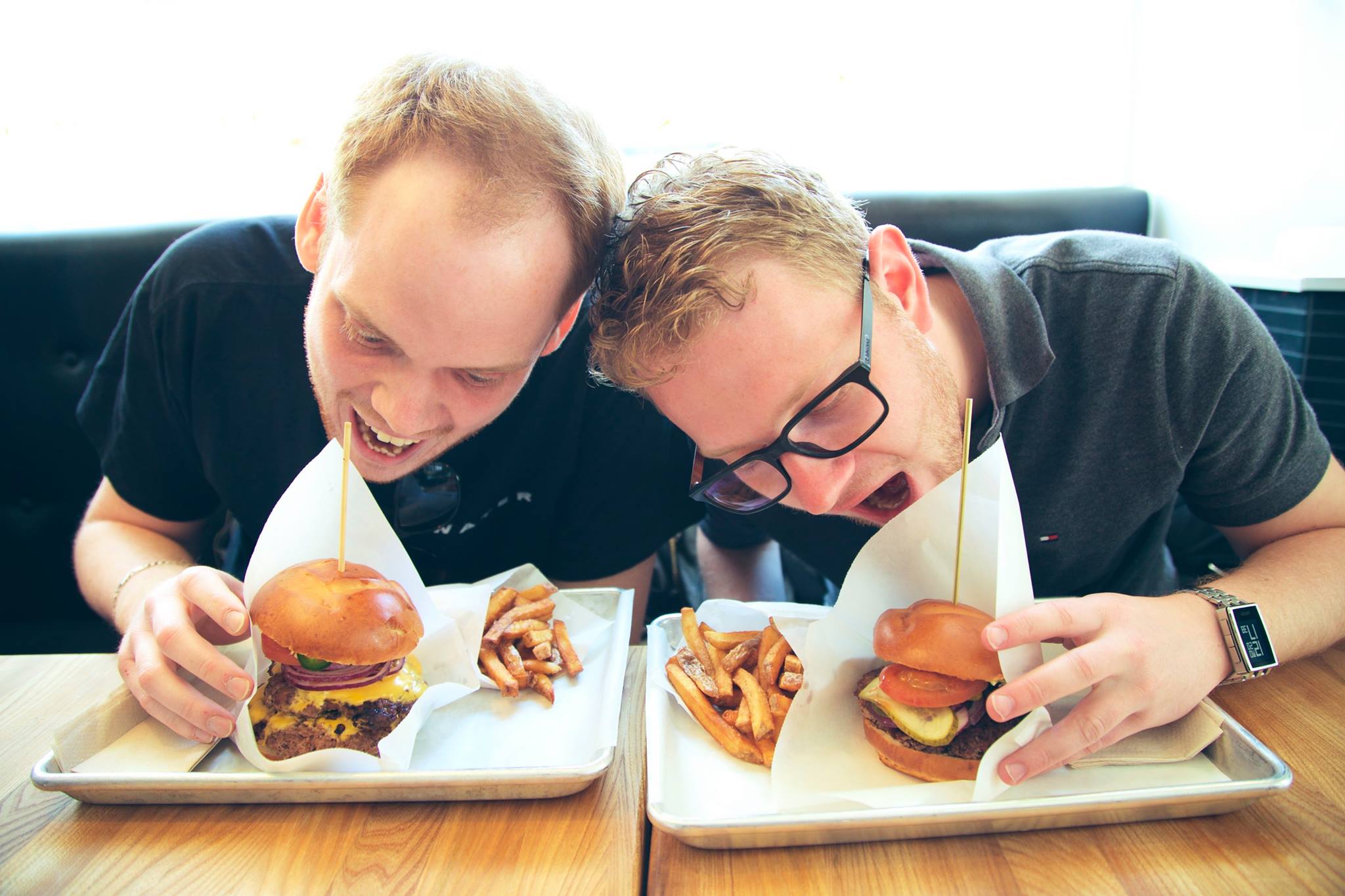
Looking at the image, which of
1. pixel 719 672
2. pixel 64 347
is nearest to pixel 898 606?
pixel 719 672

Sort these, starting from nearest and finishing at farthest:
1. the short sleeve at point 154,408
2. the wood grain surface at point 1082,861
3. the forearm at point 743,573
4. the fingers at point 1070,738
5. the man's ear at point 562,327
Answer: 1. the wood grain surface at point 1082,861
2. the fingers at point 1070,738
3. the man's ear at point 562,327
4. the short sleeve at point 154,408
5. the forearm at point 743,573

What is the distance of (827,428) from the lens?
1.25 metres

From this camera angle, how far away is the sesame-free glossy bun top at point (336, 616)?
45.3 inches

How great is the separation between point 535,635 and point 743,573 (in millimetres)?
871

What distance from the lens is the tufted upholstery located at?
7.93ft

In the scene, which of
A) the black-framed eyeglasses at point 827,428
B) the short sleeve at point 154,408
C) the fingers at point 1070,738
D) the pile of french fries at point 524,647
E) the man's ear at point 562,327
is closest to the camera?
the fingers at point 1070,738

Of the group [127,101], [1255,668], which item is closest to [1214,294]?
[1255,668]

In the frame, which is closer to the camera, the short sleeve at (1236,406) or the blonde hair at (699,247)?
the blonde hair at (699,247)

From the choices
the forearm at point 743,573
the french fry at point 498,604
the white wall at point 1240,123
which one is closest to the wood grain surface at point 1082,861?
the french fry at point 498,604

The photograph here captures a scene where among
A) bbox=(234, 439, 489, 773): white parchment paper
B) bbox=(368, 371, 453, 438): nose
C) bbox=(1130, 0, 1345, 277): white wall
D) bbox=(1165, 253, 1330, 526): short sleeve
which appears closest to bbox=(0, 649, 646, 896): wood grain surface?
bbox=(234, 439, 489, 773): white parchment paper

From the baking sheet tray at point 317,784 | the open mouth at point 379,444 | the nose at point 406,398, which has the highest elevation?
the nose at point 406,398

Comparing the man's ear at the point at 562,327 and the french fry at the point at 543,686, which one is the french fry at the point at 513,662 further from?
the man's ear at the point at 562,327

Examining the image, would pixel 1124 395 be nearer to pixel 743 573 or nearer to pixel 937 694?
pixel 937 694

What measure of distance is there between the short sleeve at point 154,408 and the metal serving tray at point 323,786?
35.7 inches
